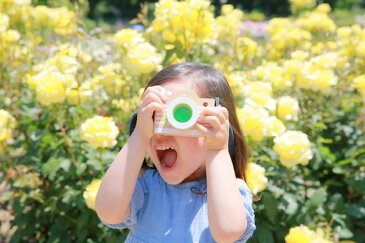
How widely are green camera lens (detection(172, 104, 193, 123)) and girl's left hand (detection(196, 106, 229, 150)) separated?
27mm

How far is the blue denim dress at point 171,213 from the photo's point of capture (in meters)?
1.35

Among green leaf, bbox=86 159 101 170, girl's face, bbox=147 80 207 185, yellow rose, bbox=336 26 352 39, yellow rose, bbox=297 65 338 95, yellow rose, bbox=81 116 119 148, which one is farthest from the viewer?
yellow rose, bbox=336 26 352 39

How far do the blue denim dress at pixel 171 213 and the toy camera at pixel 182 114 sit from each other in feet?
0.86

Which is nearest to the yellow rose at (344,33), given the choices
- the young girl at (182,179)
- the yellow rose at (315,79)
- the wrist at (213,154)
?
the yellow rose at (315,79)

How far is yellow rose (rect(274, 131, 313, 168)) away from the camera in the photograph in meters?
2.00

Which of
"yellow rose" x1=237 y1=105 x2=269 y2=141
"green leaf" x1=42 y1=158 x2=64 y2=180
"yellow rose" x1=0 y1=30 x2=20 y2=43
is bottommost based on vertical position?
"green leaf" x1=42 y1=158 x2=64 y2=180

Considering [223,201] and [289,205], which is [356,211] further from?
[223,201]

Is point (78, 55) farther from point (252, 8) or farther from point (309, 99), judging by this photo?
point (252, 8)

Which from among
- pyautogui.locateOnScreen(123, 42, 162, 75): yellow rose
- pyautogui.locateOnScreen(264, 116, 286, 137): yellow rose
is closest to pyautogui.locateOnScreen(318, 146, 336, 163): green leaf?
pyautogui.locateOnScreen(264, 116, 286, 137): yellow rose

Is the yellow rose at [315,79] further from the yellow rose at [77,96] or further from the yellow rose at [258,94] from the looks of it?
the yellow rose at [77,96]

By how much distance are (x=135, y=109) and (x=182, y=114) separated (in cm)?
122

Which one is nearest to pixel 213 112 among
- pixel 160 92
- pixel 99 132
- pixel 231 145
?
pixel 160 92

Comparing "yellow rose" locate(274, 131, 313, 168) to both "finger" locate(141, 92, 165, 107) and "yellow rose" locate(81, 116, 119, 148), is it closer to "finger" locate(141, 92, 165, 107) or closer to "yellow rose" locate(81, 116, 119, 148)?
"yellow rose" locate(81, 116, 119, 148)

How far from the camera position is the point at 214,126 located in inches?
46.9
